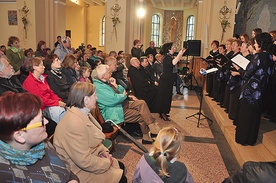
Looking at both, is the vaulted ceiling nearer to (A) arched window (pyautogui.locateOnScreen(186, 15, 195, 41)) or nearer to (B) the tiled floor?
(A) arched window (pyautogui.locateOnScreen(186, 15, 195, 41))

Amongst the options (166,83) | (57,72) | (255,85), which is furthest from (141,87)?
(255,85)

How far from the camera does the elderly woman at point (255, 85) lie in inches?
123

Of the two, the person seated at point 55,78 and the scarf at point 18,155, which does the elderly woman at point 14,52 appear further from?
the scarf at point 18,155

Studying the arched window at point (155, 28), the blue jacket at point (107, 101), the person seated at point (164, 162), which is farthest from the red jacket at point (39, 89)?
the arched window at point (155, 28)

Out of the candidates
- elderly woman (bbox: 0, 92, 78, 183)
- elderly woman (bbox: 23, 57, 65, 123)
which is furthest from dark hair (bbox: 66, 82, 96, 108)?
elderly woman (bbox: 23, 57, 65, 123)

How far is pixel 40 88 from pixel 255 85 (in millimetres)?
2837

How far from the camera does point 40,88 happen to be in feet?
11.1

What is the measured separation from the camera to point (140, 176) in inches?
67.9

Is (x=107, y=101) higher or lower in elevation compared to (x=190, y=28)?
lower

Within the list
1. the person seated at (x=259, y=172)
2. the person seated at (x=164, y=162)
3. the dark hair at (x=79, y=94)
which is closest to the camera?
the person seated at (x=259, y=172)

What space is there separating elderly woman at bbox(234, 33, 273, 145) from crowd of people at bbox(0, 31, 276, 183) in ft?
0.04

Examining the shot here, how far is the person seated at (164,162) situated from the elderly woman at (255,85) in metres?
1.94

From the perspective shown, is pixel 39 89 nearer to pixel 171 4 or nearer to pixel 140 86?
pixel 140 86

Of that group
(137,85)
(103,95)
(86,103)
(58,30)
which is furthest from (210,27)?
(86,103)
